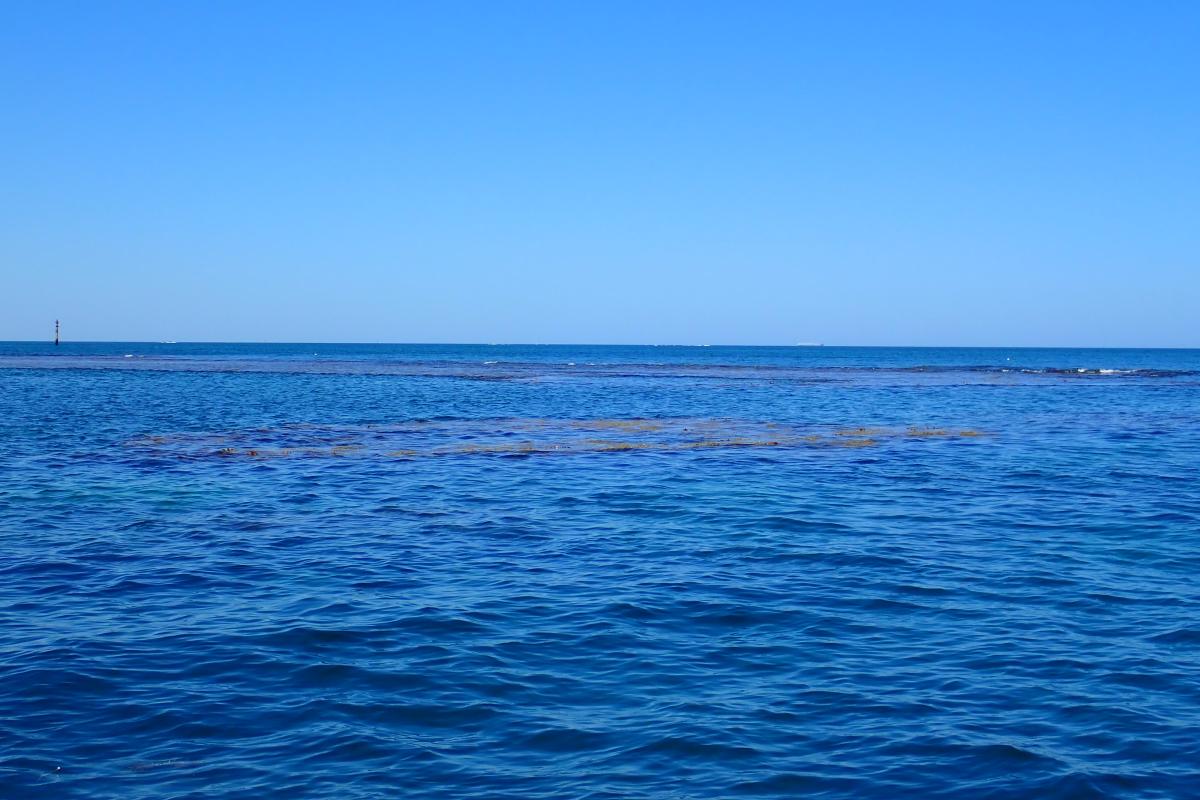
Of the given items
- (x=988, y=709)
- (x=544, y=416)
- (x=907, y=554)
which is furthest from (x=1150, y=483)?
(x=544, y=416)

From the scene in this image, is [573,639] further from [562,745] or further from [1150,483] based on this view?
[1150,483]

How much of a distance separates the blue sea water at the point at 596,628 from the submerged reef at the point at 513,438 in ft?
9.05

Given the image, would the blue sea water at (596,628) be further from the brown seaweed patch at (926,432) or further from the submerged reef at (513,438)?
the brown seaweed patch at (926,432)

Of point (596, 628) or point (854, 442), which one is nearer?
point (596, 628)

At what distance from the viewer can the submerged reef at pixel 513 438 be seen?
1352 inches

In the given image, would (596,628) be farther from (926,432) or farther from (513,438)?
(926,432)

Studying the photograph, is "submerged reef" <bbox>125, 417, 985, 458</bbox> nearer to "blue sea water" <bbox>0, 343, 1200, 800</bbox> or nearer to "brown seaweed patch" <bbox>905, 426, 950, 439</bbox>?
"brown seaweed patch" <bbox>905, 426, 950, 439</bbox>

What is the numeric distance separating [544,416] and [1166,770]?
42429mm

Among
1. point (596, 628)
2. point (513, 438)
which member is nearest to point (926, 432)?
point (513, 438)

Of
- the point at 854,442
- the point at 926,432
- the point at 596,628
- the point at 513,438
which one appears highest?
the point at 926,432

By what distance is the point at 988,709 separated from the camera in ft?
35.0

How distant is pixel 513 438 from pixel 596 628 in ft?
84.6

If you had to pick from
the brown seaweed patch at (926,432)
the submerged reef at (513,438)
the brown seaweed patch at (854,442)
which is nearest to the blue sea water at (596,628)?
the submerged reef at (513,438)

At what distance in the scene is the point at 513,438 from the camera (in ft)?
128
